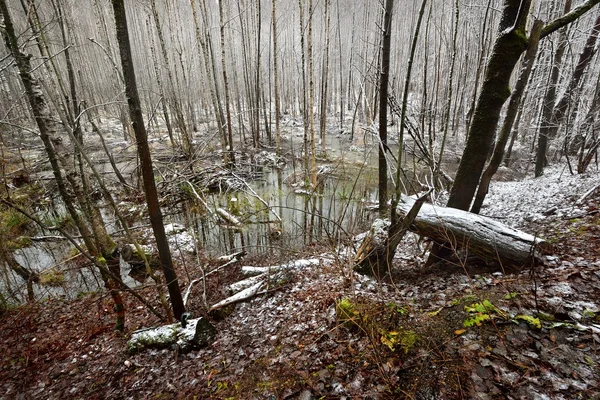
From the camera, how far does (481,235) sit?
3.20m

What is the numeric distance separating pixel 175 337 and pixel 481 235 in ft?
13.5

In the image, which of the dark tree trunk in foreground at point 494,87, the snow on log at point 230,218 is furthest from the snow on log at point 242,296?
the snow on log at point 230,218

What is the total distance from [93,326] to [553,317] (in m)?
5.93

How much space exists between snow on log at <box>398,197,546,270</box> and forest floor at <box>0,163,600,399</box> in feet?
0.70

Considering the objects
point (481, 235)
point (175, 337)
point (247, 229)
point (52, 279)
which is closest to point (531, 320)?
point (481, 235)

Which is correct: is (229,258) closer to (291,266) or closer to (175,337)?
(291,266)

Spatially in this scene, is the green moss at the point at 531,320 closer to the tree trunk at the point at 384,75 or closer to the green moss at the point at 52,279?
the tree trunk at the point at 384,75

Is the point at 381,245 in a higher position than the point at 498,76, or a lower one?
lower

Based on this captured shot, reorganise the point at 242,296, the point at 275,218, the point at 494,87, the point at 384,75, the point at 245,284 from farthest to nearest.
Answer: the point at 275,218 < the point at 245,284 < the point at 242,296 < the point at 384,75 < the point at 494,87

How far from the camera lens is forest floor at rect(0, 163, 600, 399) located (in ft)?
6.14

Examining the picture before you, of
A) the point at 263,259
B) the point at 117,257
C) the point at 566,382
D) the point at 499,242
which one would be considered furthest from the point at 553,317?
the point at 117,257

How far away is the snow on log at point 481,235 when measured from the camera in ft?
9.82

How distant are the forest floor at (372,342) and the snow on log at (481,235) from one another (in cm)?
21

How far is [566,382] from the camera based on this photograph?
1663 millimetres
